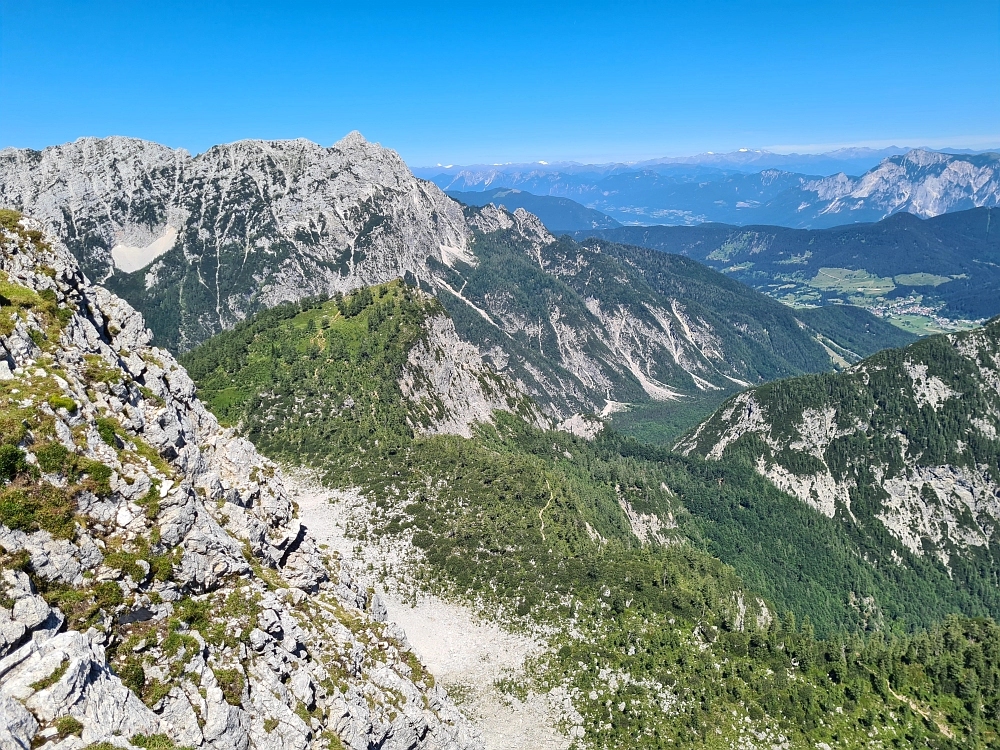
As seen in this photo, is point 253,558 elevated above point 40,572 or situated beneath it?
situated beneath

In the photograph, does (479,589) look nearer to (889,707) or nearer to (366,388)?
(889,707)

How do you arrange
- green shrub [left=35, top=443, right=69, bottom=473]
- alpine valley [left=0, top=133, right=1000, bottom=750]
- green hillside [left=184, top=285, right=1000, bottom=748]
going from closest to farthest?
alpine valley [left=0, top=133, right=1000, bottom=750], green shrub [left=35, top=443, right=69, bottom=473], green hillside [left=184, top=285, right=1000, bottom=748]

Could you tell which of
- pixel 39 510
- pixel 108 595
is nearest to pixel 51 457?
pixel 39 510

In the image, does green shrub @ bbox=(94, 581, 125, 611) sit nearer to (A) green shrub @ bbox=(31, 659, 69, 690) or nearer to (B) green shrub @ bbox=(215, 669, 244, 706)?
(A) green shrub @ bbox=(31, 659, 69, 690)

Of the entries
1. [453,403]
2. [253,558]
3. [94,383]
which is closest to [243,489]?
[253,558]

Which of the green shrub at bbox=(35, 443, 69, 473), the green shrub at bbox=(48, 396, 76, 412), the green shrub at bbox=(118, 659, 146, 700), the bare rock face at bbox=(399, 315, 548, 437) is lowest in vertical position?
the bare rock face at bbox=(399, 315, 548, 437)

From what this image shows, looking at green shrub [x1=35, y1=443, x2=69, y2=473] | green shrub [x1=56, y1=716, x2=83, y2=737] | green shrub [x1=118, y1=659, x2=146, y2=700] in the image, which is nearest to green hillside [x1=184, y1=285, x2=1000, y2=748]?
green shrub [x1=118, y1=659, x2=146, y2=700]
